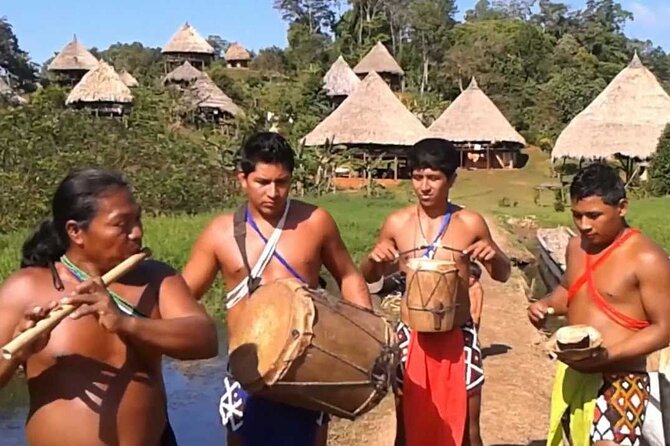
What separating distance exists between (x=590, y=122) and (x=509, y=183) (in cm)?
296

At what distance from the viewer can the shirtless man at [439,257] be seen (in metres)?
4.05

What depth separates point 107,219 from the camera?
2613 millimetres

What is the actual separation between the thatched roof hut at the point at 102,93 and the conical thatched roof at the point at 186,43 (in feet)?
29.3

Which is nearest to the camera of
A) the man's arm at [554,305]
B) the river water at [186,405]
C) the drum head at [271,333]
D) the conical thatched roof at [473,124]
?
the drum head at [271,333]

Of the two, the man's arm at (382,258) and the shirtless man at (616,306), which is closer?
the shirtless man at (616,306)

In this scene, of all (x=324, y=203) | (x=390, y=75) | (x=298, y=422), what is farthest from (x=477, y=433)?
(x=390, y=75)

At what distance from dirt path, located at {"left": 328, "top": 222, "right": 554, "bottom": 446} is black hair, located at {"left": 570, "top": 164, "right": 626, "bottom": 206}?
270cm

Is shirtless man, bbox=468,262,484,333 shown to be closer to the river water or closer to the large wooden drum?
the large wooden drum

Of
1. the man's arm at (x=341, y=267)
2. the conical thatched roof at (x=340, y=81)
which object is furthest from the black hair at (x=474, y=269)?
the conical thatched roof at (x=340, y=81)

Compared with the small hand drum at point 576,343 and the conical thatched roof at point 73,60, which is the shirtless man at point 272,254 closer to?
the small hand drum at point 576,343

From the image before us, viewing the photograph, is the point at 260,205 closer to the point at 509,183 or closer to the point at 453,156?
the point at 453,156

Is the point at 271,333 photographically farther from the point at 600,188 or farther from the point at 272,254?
the point at 600,188

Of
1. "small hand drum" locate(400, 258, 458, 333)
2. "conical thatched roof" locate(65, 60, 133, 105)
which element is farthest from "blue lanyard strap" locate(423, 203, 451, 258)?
"conical thatched roof" locate(65, 60, 133, 105)

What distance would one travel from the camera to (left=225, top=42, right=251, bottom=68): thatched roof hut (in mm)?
54281
